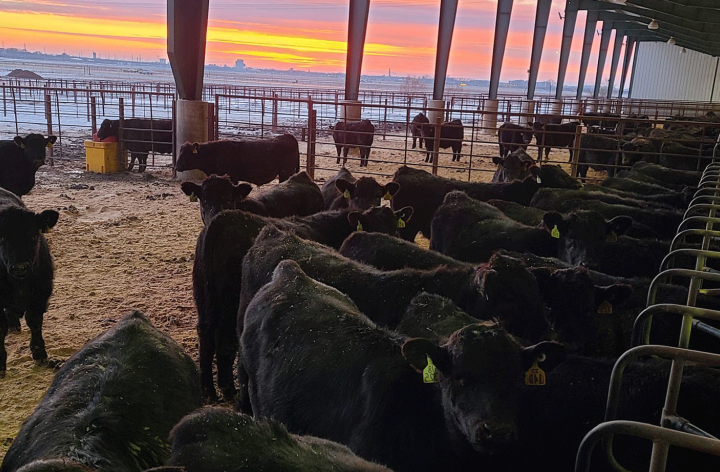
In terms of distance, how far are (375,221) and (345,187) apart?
161cm

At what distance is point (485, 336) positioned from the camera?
2756 mm

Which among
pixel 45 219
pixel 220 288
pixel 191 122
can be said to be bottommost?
pixel 220 288

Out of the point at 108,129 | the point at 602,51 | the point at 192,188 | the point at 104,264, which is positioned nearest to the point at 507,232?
the point at 192,188

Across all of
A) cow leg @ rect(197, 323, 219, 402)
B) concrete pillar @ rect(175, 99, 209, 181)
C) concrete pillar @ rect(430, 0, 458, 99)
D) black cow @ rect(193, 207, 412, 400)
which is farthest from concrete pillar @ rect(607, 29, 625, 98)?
cow leg @ rect(197, 323, 219, 402)

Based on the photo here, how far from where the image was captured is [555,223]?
559 centimetres

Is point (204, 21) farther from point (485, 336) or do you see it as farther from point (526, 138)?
point (485, 336)

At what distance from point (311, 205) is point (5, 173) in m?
5.71

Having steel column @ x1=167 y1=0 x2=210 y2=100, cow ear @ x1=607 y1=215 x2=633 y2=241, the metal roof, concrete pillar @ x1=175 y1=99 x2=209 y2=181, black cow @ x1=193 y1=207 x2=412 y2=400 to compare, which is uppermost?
the metal roof

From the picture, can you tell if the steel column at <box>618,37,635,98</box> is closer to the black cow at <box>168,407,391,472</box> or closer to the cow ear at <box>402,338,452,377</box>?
the cow ear at <box>402,338,452,377</box>

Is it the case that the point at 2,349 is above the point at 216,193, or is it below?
below

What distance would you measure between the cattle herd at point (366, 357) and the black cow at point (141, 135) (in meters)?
9.65

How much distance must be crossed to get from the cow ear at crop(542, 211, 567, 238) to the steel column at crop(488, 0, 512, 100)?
Answer: 75.4 feet

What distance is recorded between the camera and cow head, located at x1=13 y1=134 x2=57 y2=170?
10.4 metres

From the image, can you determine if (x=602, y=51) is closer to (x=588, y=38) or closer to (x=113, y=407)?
(x=588, y=38)
